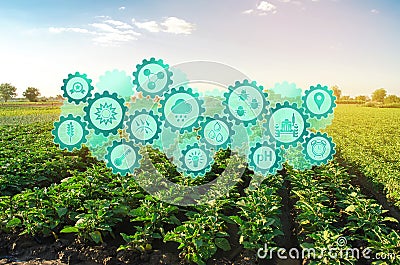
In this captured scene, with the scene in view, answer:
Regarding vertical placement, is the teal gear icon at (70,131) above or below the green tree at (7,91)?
below

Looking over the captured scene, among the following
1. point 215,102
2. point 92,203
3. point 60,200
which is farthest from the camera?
point 215,102

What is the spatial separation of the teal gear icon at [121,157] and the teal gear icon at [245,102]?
209 cm

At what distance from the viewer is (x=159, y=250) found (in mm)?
5309

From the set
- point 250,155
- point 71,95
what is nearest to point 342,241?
point 250,155

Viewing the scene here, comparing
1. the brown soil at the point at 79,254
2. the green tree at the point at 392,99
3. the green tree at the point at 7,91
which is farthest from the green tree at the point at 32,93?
the brown soil at the point at 79,254

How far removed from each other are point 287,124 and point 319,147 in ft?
3.11

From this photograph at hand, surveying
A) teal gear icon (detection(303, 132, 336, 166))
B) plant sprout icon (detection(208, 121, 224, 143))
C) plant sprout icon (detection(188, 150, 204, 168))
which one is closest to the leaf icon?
plant sprout icon (detection(188, 150, 204, 168))

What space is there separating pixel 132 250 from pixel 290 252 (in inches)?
91.3

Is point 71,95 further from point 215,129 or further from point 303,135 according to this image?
point 303,135

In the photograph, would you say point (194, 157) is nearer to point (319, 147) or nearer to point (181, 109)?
point (181, 109)

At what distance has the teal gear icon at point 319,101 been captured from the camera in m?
8.15

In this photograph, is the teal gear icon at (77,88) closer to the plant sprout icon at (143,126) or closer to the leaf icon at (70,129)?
the leaf icon at (70,129)

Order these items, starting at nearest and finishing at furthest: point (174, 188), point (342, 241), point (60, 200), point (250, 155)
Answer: point (342, 241) → point (60, 200) → point (174, 188) → point (250, 155)

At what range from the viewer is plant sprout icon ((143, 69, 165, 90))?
24.1ft
